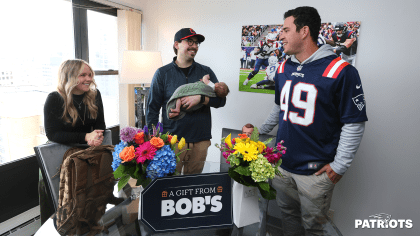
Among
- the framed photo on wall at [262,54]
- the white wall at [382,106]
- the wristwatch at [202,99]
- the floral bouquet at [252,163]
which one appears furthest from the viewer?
the framed photo on wall at [262,54]

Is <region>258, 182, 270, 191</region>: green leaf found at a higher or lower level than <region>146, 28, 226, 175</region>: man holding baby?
lower

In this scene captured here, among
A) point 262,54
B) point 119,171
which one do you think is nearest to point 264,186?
point 119,171

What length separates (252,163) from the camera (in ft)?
3.09

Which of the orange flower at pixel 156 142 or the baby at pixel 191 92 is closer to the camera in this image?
the orange flower at pixel 156 142

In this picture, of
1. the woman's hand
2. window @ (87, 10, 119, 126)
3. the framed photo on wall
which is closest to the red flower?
the woman's hand

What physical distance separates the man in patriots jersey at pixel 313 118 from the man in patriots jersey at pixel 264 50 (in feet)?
3.19

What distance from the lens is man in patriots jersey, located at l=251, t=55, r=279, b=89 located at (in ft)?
8.24

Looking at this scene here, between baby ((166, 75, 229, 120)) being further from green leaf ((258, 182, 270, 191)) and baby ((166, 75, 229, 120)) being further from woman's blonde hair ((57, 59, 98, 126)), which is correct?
green leaf ((258, 182, 270, 191))

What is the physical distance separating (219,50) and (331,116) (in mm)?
1715

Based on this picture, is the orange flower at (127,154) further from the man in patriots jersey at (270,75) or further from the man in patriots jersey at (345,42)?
the man in patriots jersey at (345,42)

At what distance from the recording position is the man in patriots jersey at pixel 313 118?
1.35m

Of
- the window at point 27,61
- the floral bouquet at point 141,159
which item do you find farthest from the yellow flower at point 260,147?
the window at point 27,61

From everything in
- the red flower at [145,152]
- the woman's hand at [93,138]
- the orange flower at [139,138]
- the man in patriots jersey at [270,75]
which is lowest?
the woman's hand at [93,138]

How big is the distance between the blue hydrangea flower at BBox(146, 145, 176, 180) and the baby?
2.67 ft
